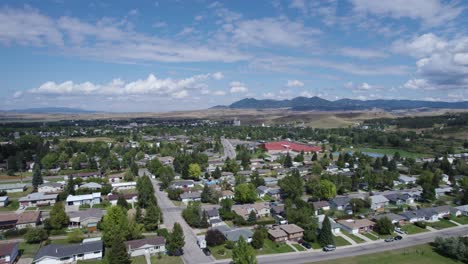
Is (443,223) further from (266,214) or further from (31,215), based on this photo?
(31,215)

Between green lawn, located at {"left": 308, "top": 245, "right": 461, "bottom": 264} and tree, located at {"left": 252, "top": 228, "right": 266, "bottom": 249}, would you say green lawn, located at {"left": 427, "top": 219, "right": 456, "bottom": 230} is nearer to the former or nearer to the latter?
green lawn, located at {"left": 308, "top": 245, "right": 461, "bottom": 264}

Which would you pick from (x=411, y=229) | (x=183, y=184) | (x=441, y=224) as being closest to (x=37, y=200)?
(x=183, y=184)

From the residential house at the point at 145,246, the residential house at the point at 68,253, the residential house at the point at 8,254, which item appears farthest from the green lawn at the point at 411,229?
the residential house at the point at 8,254

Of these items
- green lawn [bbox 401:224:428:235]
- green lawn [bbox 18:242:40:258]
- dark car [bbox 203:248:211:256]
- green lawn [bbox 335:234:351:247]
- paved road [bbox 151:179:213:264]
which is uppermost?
green lawn [bbox 18:242:40:258]

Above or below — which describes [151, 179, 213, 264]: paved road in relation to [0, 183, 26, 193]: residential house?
below

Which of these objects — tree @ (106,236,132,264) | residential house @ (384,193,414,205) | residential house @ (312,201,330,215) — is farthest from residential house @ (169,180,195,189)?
residential house @ (384,193,414,205)

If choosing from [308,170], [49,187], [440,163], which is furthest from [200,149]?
[440,163]
